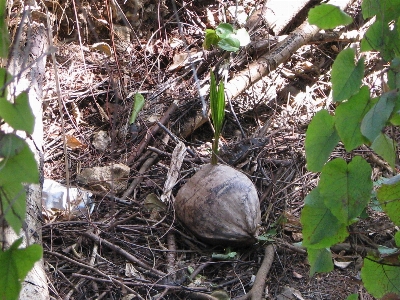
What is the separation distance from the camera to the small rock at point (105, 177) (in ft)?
8.13

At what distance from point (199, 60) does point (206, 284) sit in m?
1.47

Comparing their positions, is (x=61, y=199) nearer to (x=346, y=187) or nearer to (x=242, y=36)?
(x=242, y=36)

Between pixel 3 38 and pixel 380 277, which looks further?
pixel 380 277

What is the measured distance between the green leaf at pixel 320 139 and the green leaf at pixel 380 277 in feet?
0.80

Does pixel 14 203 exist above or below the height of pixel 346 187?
above

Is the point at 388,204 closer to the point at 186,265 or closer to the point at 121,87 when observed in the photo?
the point at 186,265

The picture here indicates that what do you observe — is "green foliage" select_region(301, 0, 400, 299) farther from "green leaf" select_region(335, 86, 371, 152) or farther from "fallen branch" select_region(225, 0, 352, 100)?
"fallen branch" select_region(225, 0, 352, 100)

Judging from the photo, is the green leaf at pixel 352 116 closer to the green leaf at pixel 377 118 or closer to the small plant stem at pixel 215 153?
the green leaf at pixel 377 118

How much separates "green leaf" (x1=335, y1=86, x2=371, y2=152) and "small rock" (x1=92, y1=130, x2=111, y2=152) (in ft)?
6.49

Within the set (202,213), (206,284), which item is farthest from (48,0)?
(206,284)

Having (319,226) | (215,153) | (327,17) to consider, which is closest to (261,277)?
(215,153)

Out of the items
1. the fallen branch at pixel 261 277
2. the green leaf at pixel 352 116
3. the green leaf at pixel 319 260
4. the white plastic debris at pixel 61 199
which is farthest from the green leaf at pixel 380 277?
the white plastic debris at pixel 61 199

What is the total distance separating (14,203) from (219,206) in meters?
1.50

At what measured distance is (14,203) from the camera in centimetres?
72
